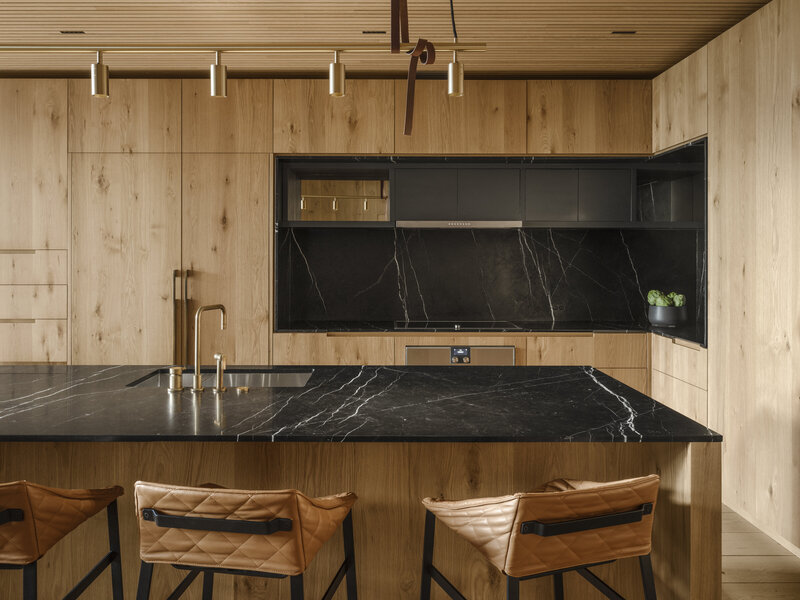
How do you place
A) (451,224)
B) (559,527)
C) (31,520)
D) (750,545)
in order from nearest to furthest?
(559,527) → (31,520) → (750,545) → (451,224)

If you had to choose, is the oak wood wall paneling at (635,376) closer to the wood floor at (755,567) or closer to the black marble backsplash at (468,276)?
the black marble backsplash at (468,276)

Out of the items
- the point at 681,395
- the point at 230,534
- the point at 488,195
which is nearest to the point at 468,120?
the point at 488,195

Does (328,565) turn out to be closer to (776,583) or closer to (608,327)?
(776,583)

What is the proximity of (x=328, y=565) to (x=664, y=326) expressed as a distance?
2.86 metres

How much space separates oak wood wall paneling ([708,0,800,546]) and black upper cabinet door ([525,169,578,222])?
99 cm

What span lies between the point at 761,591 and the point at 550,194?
8.45 ft

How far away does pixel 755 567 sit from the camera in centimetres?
253

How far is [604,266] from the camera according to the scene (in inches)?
182

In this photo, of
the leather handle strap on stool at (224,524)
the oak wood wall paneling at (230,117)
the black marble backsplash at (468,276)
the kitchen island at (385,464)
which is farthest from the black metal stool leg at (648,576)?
the oak wood wall paneling at (230,117)

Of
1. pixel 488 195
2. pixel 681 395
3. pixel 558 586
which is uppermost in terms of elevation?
pixel 488 195

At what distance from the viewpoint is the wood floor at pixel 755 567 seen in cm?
234

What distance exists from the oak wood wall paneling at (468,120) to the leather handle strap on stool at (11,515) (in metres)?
3.09

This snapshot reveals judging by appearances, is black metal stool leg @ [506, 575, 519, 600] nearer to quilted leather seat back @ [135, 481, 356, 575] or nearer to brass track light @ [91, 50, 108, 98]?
quilted leather seat back @ [135, 481, 356, 575]

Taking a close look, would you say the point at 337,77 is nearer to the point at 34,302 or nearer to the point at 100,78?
the point at 100,78
